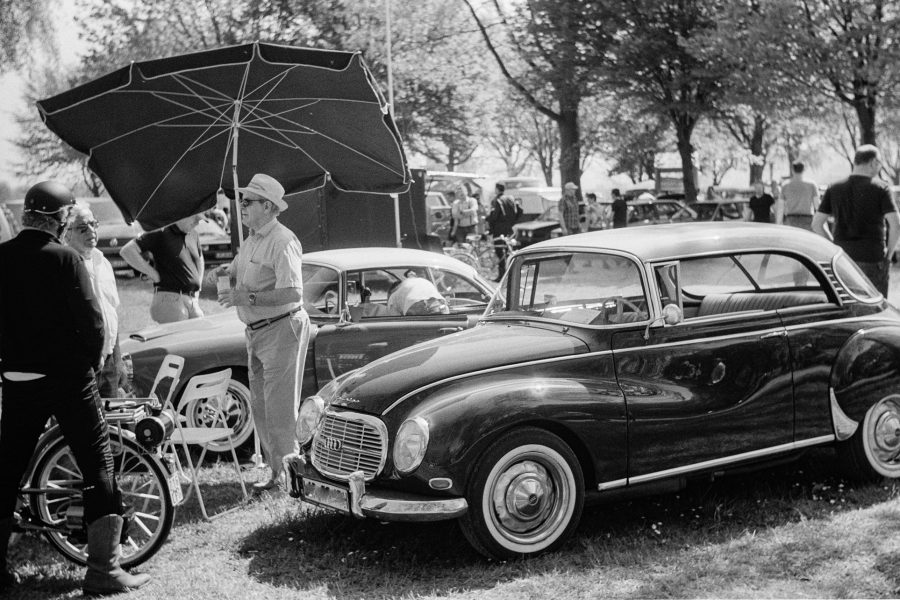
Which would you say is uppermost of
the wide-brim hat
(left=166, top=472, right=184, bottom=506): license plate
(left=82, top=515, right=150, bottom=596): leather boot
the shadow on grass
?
the wide-brim hat

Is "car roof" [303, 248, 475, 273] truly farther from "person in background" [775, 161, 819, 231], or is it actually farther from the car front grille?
"person in background" [775, 161, 819, 231]

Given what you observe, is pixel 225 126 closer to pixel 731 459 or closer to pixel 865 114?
pixel 731 459

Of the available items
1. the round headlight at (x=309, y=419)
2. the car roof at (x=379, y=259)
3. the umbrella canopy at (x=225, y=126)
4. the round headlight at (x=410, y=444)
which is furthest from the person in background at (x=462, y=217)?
the round headlight at (x=410, y=444)

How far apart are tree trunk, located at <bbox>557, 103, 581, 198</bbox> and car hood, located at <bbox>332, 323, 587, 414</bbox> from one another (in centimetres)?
2556

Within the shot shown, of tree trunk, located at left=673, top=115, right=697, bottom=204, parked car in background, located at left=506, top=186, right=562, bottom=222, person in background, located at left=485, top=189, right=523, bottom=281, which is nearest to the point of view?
person in background, located at left=485, top=189, right=523, bottom=281

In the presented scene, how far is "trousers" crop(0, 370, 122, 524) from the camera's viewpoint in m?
4.64

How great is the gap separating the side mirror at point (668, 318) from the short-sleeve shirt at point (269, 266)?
6.96 ft

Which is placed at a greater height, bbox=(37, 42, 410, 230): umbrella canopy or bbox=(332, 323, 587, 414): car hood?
bbox=(37, 42, 410, 230): umbrella canopy

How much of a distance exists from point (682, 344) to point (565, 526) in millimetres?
1183

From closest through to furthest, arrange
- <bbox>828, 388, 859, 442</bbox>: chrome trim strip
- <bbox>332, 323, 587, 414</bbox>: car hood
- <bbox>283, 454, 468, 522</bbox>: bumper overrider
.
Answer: <bbox>283, 454, 468, 522</bbox>: bumper overrider, <bbox>332, 323, 587, 414</bbox>: car hood, <bbox>828, 388, 859, 442</bbox>: chrome trim strip

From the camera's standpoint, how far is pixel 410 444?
4930 millimetres

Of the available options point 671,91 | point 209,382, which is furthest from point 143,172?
point 671,91

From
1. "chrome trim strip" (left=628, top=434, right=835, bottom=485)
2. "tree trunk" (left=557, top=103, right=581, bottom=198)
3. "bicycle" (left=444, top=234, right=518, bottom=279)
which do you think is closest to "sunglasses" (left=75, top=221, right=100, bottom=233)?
"chrome trim strip" (left=628, top=434, right=835, bottom=485)

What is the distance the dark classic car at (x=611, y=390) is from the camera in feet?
16.3
